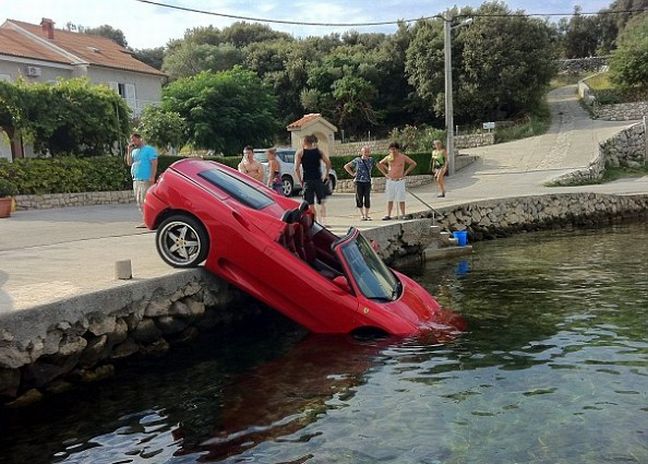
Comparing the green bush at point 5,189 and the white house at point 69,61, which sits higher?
the white house at point 69,61

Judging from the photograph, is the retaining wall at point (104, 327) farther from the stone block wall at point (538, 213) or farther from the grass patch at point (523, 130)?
the grass patch at point (523, 130)

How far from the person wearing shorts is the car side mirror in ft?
14.7

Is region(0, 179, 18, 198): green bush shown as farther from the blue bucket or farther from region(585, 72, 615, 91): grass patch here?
region(585, 72, 615, 91): grass patch

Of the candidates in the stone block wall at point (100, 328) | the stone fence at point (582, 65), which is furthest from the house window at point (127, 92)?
the stone fence at point (582, 65)

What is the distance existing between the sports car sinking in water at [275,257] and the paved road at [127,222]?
2.07 feet

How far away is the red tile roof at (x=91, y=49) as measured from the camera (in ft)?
118

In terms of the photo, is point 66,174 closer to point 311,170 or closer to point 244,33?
point 311,170

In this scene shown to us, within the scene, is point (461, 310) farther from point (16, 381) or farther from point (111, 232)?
point (111, 232)

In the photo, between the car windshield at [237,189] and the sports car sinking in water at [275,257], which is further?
the car windshield at [237,189]

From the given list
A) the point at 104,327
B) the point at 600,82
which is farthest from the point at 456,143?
the point at 104,327

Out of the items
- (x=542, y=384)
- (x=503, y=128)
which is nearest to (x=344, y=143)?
(x=503, y=128)

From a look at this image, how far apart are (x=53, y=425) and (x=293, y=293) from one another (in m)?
2.80

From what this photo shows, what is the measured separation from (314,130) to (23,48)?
A: 50.4 feet

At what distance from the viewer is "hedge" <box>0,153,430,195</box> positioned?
70.0 ft
